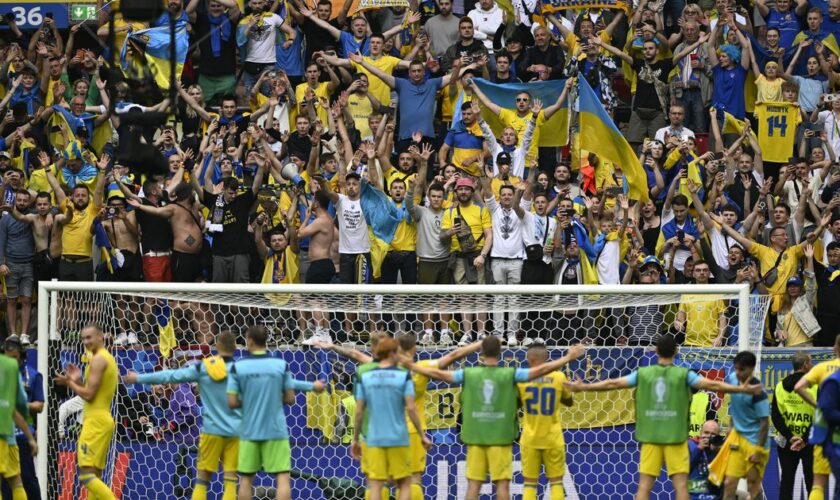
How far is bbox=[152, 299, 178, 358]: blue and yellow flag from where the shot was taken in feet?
60.0

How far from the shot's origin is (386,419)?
51.4 ft

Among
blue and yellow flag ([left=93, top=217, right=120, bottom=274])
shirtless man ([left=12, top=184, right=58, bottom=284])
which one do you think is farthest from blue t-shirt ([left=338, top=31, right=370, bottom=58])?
shirtless man ([left=12, top=184, right=58, bottom=284])

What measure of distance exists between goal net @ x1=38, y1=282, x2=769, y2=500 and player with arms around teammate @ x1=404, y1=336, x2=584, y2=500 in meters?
1.91

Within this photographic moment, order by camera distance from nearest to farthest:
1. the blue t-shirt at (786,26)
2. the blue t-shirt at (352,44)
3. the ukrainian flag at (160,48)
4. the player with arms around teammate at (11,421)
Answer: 1. the player with arms around teammate at (11,421)
2. the ukrainian flag at (160,48)
3. the blue t-shirt at (352,44)
4. the blue t-shirt at (786,26)

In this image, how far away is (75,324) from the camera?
18.4 m

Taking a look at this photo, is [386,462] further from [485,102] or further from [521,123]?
[485,102]

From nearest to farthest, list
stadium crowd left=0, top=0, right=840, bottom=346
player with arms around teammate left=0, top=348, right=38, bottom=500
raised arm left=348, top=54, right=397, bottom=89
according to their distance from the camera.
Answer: player with arms around teammate left=0, top=348, right=38, bottom=500 < stadium crowd left=0, top=0, right=840, bottom=346 < raised arm left=348, top=54, right=397, bottom=89

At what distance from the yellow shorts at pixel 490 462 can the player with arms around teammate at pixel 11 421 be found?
416 centimetres

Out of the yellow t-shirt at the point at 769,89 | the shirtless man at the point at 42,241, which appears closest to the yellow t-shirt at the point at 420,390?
the shirtless man at the point at 42,241

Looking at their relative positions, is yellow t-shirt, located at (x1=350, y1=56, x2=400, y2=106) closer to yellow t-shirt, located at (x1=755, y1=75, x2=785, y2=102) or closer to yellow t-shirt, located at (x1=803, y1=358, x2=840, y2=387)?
yellow t-shirt, located at (x1=755, y1=75, x2=785, y2=102)

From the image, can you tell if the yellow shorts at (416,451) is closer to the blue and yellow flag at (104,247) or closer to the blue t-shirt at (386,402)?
the blue t-shirt at (386,402)

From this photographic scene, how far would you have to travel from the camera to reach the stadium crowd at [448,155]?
20328mm

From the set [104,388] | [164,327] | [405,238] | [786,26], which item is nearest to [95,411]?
[104,388]

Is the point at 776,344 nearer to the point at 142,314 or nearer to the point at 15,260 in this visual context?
the point at 142,314
